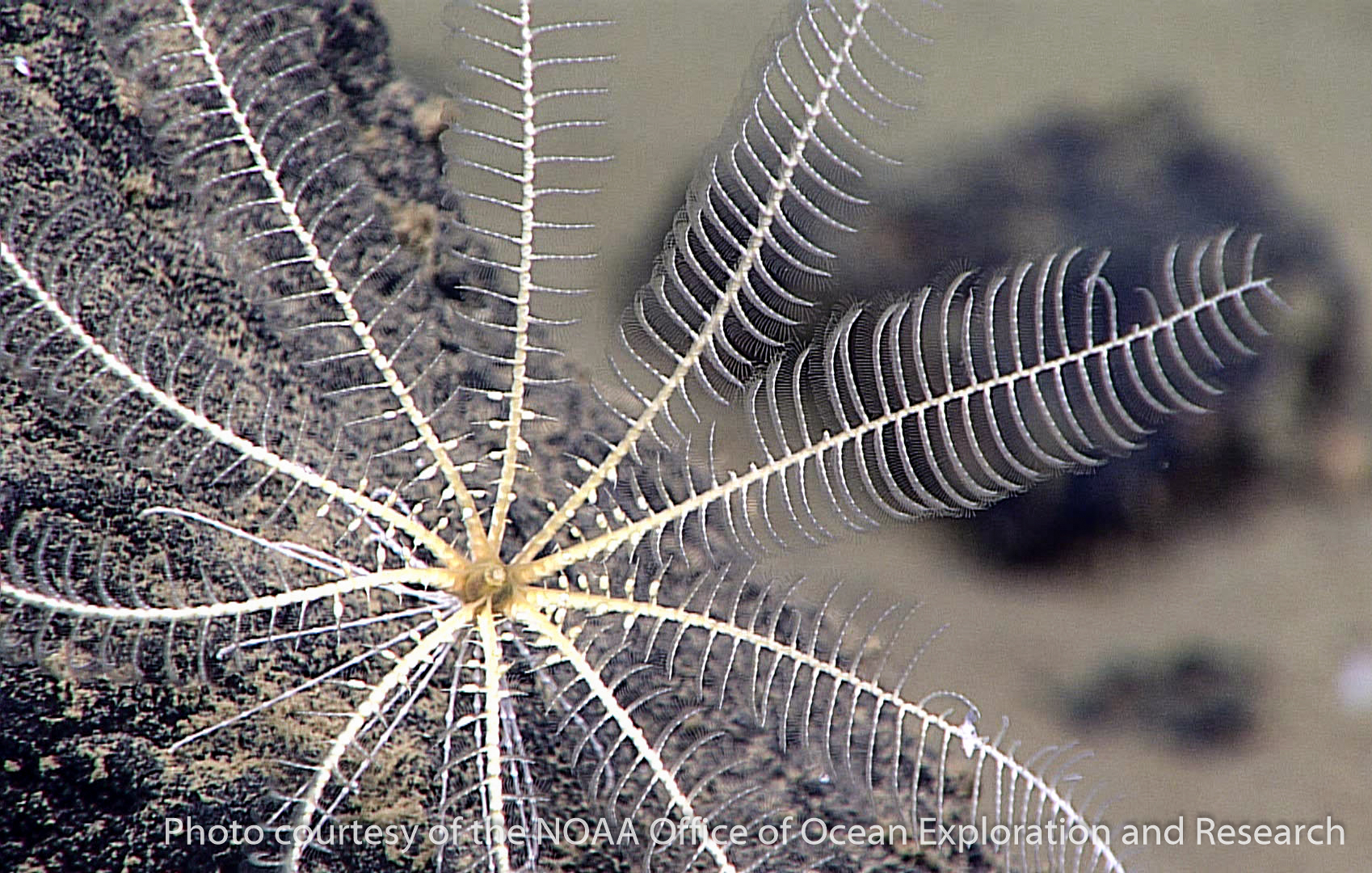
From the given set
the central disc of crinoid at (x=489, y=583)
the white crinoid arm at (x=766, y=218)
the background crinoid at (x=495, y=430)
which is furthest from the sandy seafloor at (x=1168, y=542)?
the central disc of crinoid at (x=489, y=583)

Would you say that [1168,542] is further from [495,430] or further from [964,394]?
[495,430]

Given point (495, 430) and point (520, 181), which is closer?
point (520, 181)

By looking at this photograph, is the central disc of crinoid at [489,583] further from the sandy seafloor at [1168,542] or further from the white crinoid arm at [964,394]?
the sandy seafloor at [1168,542]

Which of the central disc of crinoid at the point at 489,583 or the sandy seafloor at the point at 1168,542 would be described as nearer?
the central disc of crinoid at the point at 489,583

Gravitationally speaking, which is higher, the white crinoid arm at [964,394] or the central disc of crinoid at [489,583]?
the white crinoid arm at [964,394]

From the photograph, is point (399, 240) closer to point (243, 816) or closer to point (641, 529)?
point (641, 529)

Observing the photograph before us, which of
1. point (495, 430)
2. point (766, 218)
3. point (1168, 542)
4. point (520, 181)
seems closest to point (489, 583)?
point (495, 430)

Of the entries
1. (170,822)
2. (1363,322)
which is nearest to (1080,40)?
(1363,322)
